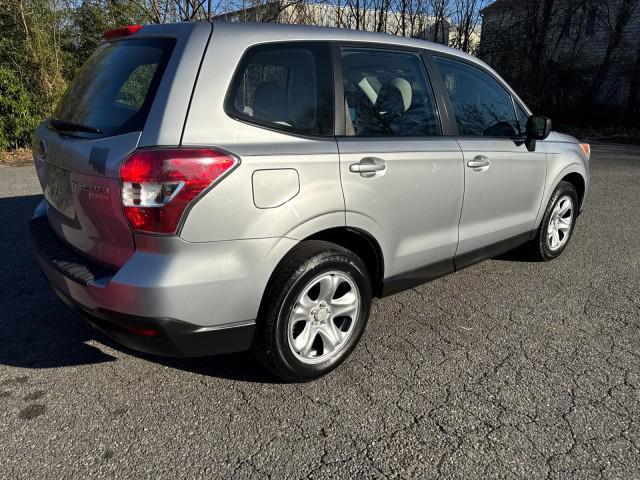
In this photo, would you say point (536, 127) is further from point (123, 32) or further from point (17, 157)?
point (17, 157)

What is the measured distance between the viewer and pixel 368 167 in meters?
2.65

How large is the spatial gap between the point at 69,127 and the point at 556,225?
155 inches

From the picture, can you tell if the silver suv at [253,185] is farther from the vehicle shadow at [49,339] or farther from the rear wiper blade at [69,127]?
the vehicle shadow at [49,339]

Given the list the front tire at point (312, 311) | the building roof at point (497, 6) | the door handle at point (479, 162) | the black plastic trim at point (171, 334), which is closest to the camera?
the black plastic trim at point (171, 334)

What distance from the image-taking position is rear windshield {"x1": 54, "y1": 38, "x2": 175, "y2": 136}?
88.2 inches

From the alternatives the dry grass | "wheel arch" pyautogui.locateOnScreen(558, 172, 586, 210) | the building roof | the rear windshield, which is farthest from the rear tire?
the building roof

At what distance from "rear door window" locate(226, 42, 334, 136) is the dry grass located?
Result: 353 inches

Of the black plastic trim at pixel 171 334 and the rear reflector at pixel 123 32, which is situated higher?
the rear reflector at pixel 123 32

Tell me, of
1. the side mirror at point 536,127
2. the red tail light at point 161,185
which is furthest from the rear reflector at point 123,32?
the side mirror at point 536,127

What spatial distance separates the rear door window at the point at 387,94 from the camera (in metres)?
2.76

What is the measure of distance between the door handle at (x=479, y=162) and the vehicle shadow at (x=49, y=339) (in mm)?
1832

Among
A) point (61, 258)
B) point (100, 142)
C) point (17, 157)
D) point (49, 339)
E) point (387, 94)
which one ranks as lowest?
point (17, 157)

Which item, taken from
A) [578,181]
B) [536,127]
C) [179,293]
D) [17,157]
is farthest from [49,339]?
[17,157]

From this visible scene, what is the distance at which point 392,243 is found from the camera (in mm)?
2898
